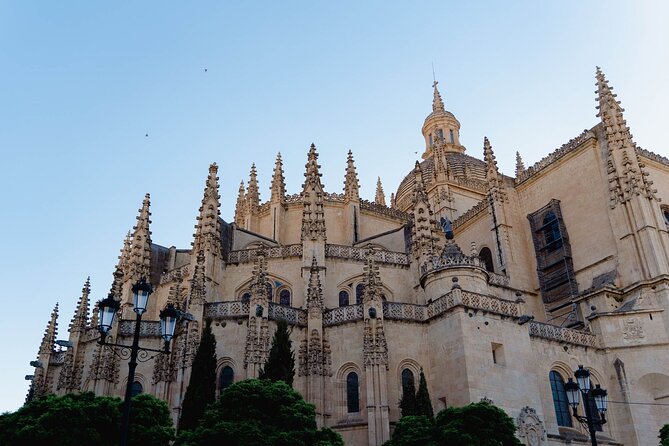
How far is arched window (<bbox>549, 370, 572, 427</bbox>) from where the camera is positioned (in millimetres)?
26438

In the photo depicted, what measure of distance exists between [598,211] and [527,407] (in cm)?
1267

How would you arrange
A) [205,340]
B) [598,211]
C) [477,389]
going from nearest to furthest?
1. [477,389]
2. [205,340]
3. [598,211]

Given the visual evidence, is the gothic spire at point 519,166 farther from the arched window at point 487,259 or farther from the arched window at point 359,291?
the arched window at point 359,291

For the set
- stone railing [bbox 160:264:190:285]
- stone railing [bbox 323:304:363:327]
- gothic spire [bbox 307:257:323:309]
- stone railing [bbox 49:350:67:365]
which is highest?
stone railing [bbox 160:264:190:285]

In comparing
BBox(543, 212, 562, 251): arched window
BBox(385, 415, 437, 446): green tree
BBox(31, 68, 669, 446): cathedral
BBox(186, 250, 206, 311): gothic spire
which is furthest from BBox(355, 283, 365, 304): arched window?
BBox(385, 415, 437, 446): green tree

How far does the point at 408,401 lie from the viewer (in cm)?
2347

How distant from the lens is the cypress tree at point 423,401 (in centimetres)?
2299

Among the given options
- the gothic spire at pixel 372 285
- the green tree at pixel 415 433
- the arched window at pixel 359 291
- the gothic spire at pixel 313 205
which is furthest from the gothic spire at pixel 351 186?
the green tree at pixel 415 433

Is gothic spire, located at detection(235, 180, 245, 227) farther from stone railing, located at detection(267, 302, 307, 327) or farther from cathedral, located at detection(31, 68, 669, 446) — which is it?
stone railing, located at detection(267, 302, 307, 327)

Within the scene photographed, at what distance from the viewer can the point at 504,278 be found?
33.9m

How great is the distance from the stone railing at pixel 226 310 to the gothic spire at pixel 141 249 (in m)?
7.00

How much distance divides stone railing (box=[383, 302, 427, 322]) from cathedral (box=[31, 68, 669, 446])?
0.26 ft

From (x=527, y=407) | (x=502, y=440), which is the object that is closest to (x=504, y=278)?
(x=527, y=407)

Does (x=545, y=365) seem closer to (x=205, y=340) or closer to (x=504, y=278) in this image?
(x=504, y=278)
